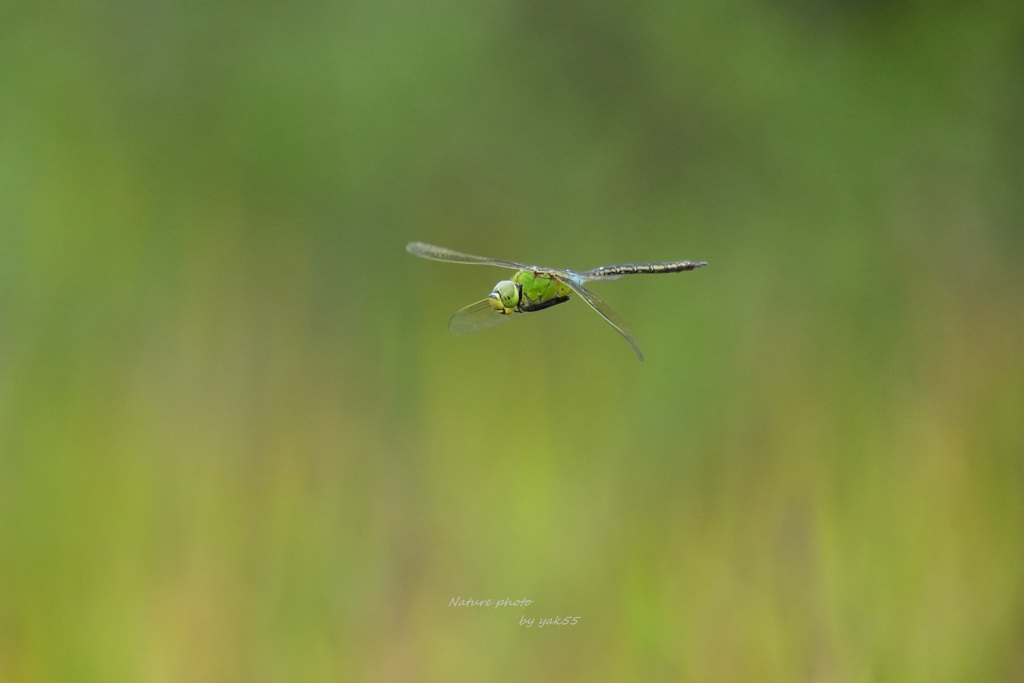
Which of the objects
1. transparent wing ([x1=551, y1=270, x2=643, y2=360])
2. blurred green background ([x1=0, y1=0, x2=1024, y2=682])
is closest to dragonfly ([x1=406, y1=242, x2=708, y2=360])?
transparent wing ([x1=551, y1=270, x2=643, y2=360])

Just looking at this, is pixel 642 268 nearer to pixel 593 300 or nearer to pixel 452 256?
pixel 593 300

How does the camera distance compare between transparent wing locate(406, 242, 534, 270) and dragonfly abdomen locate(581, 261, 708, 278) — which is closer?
transparent wing locate(406, 242, 534, 270)

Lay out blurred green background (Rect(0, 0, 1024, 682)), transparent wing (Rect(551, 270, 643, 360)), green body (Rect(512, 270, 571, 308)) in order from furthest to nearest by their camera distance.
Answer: blurred green background (Rect(0, 0, 1024, 682)) < green body (Rect(512, 270, 571, 308)) < transparent wing (Rect(551, 270, 643, 360))

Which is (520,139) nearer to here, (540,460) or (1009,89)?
(540,460)

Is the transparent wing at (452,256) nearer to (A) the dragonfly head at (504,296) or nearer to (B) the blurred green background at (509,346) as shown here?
(A) the dragonfly head at (504,296)

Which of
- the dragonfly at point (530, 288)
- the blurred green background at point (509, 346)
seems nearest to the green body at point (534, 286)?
the dragonfly at point (530, 288)

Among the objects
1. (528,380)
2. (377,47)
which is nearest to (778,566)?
(528,380)

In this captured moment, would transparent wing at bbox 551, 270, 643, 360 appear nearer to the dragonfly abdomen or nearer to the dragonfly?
the dragonfly
